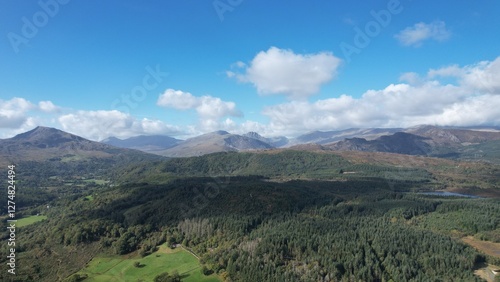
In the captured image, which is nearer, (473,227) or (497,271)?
(497,271)

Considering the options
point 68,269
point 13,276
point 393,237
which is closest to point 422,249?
point 393,237

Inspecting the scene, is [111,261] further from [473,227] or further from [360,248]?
[473,227]

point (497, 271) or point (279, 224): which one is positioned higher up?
point (279, 224)

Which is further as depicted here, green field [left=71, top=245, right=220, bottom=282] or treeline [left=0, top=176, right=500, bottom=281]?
green field [left=71, top=245, right=220, bottom=282]

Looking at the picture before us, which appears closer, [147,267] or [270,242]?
[147,267]

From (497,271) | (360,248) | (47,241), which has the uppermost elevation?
(47,241)

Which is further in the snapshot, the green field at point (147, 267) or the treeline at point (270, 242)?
the green field at point (147, 267)

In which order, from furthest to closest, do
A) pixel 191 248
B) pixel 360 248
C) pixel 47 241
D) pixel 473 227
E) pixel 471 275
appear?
1. pixel 473 227
2. pixel 47 241
3. pixel 191 248
4. pixel 360 248
5. pixel 471 275

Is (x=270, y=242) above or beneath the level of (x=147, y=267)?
above
